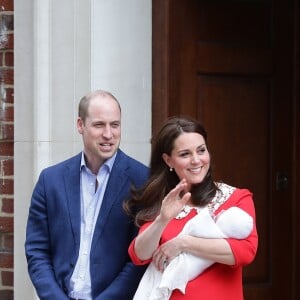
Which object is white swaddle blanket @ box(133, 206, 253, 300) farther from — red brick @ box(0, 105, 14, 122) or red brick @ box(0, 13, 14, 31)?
red brick @ box(0, 13, 14, 31)

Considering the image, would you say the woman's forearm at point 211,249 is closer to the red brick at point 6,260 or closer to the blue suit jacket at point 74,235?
the blue suit jacket at point 74,235

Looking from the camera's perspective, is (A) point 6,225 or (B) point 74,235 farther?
(A) point 6,225

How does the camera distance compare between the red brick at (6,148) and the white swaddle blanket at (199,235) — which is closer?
the white swaddle blanket at (199,235)

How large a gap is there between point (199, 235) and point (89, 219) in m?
0.59

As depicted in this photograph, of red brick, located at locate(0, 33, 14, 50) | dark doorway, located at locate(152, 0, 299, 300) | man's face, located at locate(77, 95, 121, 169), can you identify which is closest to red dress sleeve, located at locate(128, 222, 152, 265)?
man's face, located at locate(77, 95, 121, 169)

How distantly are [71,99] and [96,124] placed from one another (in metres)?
1.19

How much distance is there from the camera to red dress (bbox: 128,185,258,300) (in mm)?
3426

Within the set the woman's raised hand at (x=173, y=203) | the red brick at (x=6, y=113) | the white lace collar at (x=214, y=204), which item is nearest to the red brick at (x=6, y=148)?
the red brick at (x=6, y=113)

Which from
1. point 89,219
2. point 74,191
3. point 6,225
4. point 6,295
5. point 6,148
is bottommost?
point 6,295

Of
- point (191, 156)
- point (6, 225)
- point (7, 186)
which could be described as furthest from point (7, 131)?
point (191, 156)

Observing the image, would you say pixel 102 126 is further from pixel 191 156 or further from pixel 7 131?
pixel 7 131

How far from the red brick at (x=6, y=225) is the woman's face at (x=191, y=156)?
184 centimetres

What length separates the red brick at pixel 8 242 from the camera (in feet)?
16.8

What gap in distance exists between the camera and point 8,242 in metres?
5.14
